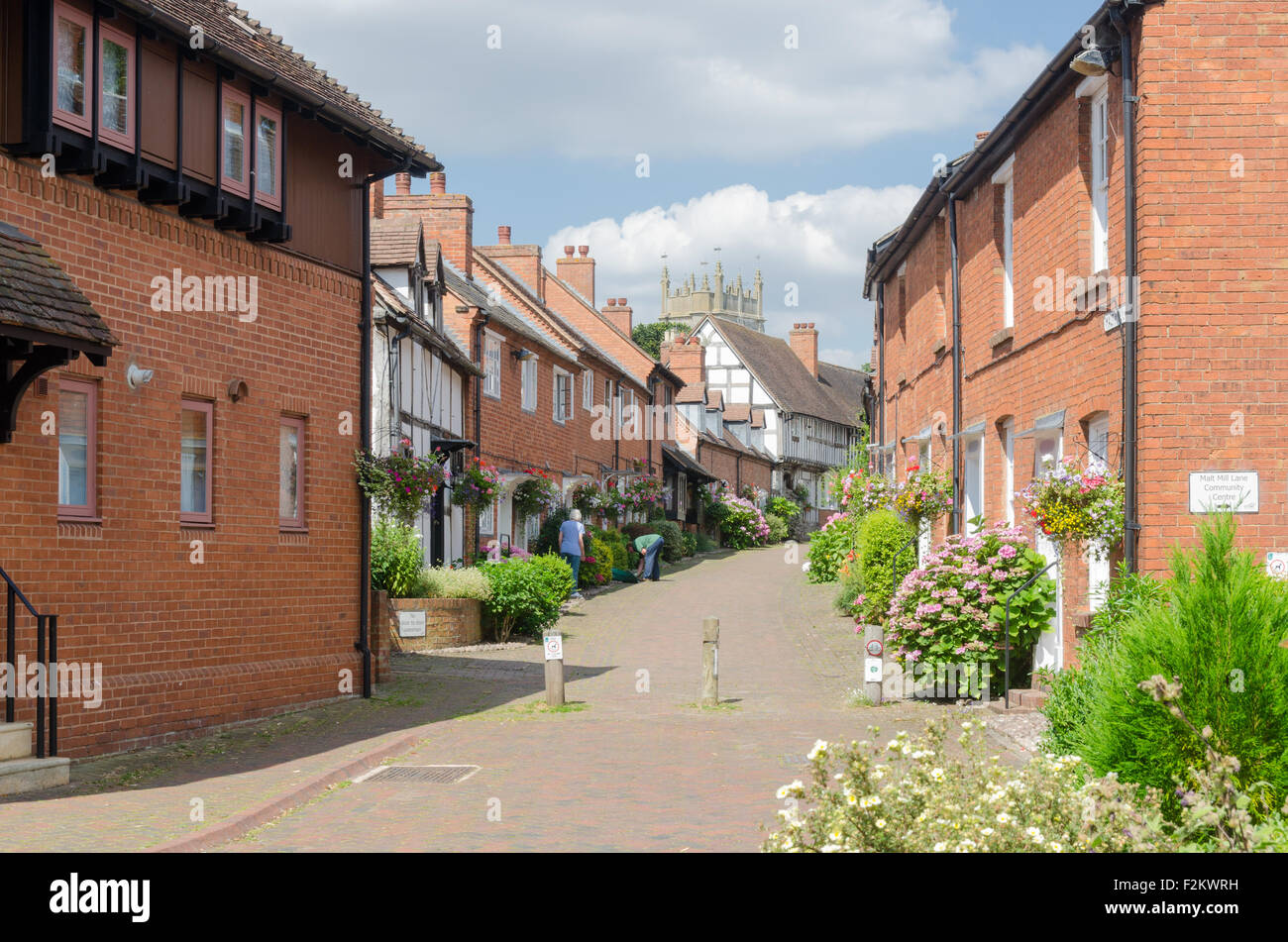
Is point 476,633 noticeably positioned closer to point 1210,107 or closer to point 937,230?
point 937,230

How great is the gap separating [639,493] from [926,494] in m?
19.7

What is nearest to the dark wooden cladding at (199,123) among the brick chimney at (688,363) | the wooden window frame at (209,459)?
the wooden window frame at (209,459)

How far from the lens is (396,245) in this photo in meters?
22.9

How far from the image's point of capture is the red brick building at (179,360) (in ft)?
34.8

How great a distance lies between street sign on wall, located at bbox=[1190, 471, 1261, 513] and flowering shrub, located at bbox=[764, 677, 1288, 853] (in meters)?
5.46

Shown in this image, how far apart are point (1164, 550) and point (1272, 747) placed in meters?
4.88

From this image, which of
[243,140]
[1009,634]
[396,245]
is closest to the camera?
[243,140]

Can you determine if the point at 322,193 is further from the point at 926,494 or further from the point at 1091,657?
the point at 926,494

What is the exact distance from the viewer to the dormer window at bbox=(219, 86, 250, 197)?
12977 mm

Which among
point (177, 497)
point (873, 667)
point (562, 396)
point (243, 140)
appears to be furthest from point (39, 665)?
point (562, 396)

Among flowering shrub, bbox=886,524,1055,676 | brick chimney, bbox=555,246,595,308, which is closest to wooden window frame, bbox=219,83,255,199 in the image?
flowering shrub, bbox=886,524,1055,676

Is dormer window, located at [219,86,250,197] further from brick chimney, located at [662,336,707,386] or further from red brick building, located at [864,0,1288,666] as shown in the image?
brick chimney, located at [662,336,707,386]

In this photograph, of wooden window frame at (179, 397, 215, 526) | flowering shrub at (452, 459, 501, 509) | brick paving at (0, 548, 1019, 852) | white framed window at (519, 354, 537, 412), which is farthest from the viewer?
white framed window at (519, 354, 537, 412)
